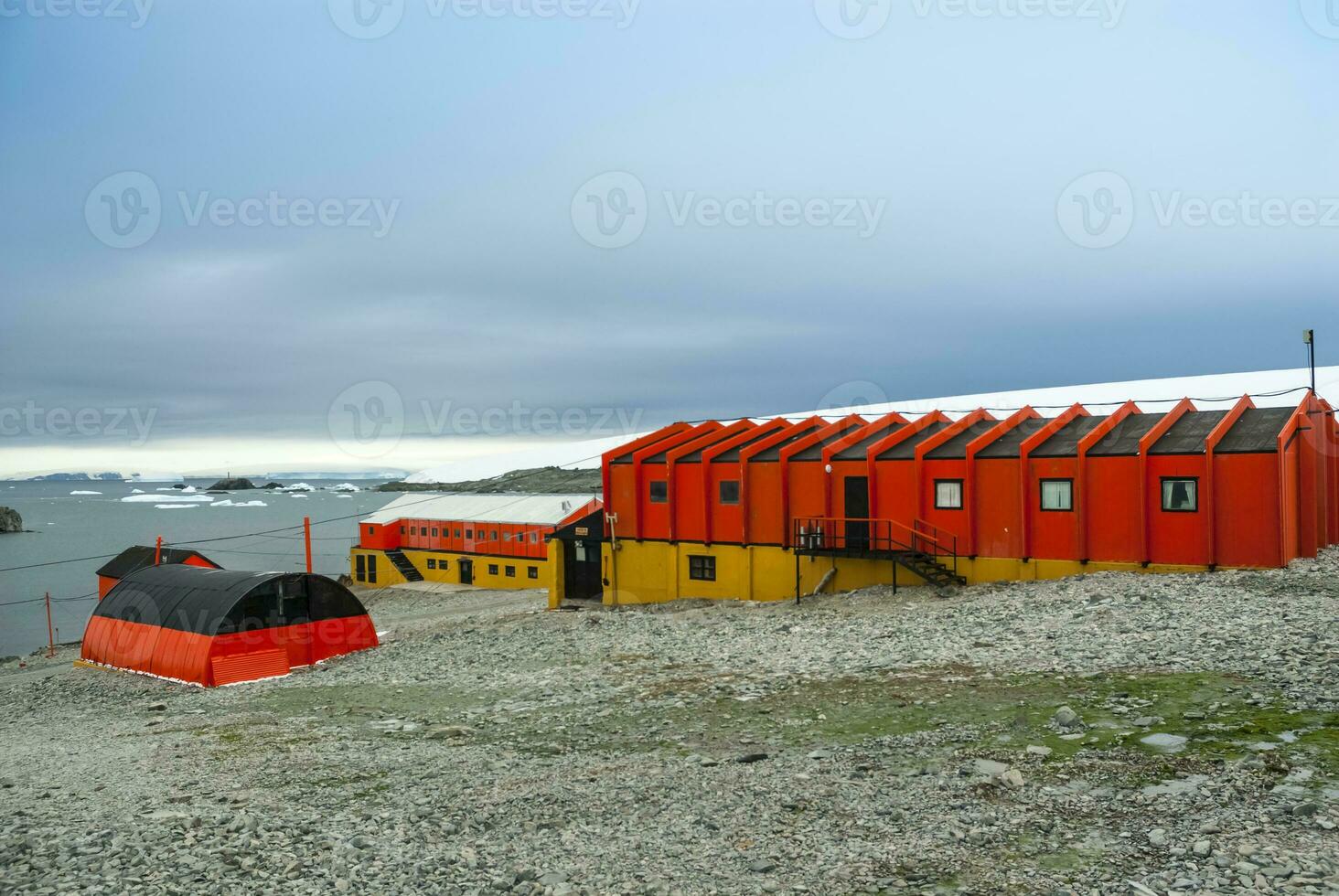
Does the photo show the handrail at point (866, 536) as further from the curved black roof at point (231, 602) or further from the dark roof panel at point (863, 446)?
the curved black roof at point (231, 602)

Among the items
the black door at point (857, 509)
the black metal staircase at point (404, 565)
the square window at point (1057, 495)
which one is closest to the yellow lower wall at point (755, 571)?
the black door at point (857, 509)

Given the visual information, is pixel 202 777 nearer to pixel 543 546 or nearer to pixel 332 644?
pixel 332 644

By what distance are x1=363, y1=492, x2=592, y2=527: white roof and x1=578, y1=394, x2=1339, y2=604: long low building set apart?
17.9 metres

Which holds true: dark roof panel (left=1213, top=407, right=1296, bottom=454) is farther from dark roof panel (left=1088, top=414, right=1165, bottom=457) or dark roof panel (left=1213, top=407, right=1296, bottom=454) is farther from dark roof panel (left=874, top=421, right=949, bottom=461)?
dark roof panel (left=874, top=421, right=949, bottom=461)

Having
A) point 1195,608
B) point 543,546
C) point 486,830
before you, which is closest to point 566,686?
point 486,830

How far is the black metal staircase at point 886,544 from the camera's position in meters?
29.7

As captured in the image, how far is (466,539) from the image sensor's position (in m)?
59.7

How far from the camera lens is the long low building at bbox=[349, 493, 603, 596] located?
5559cm

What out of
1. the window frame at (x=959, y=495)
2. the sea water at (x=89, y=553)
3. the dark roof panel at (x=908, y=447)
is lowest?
the sea water at (x=89, y=553)

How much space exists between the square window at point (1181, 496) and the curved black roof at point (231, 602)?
80.4ft

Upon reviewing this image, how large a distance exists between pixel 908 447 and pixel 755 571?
729 cm

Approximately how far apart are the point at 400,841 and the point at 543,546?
45.5m

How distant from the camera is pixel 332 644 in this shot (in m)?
27.8

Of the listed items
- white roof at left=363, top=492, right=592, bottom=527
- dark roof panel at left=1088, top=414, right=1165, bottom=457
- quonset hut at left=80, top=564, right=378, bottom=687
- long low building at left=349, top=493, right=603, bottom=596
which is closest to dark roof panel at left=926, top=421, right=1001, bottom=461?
dark roof panel at left=1088, top=414, right=1165, bottom=457
